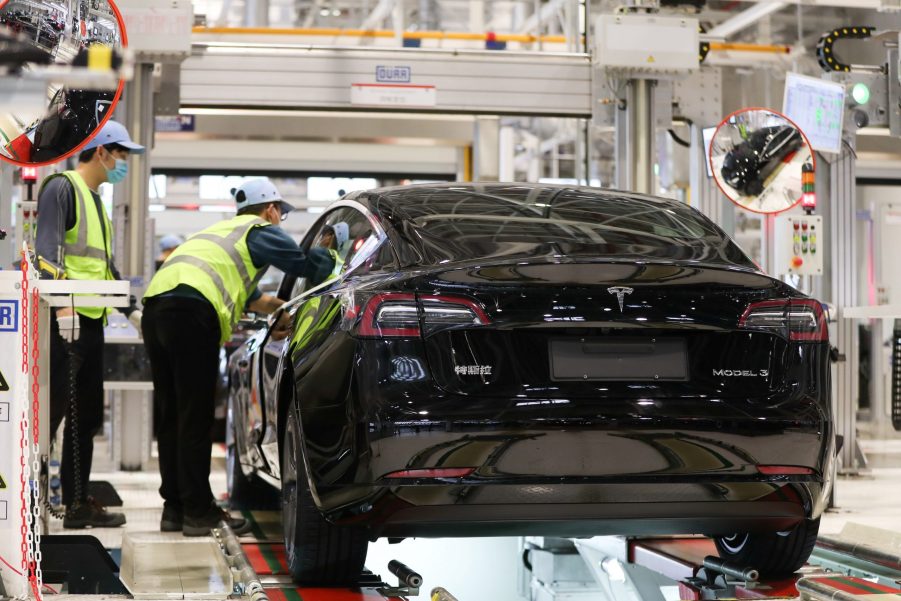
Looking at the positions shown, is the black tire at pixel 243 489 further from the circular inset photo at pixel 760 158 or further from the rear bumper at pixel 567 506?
the circular inset photo at pixel 760 158

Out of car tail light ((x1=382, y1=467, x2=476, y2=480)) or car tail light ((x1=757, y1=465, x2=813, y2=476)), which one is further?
car tail light ((x1=757, y1=465, x2=813, y2=476))

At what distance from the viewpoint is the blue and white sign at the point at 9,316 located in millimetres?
3371

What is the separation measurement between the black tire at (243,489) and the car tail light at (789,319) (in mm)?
3218

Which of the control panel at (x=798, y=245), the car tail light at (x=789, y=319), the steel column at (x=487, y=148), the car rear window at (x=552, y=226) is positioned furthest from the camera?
the steel column at (x=487, y=148)

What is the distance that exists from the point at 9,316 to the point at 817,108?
19.6 ft

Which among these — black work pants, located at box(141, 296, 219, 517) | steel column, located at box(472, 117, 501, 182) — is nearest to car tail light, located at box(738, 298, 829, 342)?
black work pants, located at box(141, 296, 219, 517)

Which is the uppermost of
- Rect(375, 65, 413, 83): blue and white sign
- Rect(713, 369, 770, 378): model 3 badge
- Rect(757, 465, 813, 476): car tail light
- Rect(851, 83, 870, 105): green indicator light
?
Rect(375, 65, 413, 83): blue and white sign

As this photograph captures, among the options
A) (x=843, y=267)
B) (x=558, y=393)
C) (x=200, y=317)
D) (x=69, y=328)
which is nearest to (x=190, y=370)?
(x=200, y=317)

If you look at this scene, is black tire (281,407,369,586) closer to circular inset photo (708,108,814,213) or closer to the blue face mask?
the blue face mask

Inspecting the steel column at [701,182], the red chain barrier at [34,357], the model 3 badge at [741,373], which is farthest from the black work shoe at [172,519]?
the steel column at [701,182]

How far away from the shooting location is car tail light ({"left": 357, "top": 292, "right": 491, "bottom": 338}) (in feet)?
10.4

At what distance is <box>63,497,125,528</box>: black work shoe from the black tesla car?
2231 millimetres

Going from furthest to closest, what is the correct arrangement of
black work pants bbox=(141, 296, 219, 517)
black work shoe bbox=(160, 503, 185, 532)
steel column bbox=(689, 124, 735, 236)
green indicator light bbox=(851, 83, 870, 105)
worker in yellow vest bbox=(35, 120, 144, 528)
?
steel column bbox=(689, 124, 735, 236)
green indicator light bbox=(851, 83, 870, 105)
worker in yellow vest bbox=(35, 120, 144, 528)
black work shoe bbox=(160, 503, 185, 532)
black work pants bbox=(141, 296, 219, 517)

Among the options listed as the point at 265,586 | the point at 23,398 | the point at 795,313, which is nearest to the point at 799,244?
the point at 795,313
